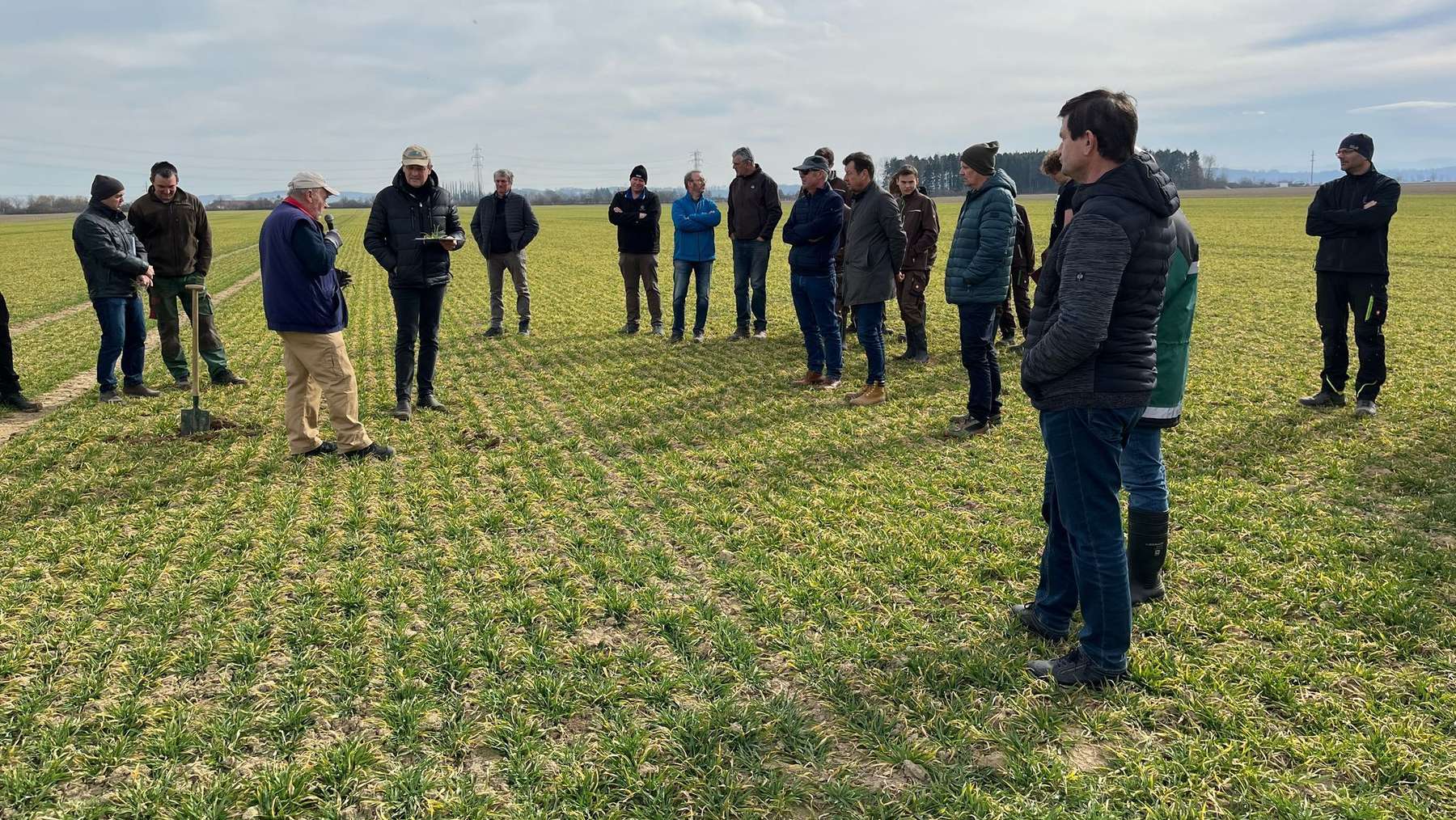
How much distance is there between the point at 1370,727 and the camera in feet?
10.0

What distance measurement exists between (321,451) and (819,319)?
4.71 m

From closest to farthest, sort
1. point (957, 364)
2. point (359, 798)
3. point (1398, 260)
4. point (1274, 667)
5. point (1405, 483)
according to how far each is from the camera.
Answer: point (359, 798) < point (1274, 667) < point (1405, 483) < point (957, 364) < point (1398, 260)

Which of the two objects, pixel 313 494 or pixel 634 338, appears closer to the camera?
pixel 313 494

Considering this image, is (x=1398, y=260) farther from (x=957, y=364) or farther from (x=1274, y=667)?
(x=1274, y=667)

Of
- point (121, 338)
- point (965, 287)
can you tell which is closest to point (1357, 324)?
point (965, 287)

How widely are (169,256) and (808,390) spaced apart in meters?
6.91

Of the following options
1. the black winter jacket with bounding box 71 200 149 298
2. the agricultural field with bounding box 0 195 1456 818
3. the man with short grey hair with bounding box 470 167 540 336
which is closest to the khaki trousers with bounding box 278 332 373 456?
the agricultural field with bounding box 0 195 1456 818

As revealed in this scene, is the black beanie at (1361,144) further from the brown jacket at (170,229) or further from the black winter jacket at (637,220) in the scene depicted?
the brown jacket at (170,229)

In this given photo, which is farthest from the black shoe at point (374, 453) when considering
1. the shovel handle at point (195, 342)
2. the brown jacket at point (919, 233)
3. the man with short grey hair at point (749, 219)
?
the brown jacket at point (919, 233)

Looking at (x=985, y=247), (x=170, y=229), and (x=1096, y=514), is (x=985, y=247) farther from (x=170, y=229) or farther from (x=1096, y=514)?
(x=170, y=229)

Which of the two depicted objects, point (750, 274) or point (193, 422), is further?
point (750, 274)

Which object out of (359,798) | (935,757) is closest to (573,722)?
(359,798)

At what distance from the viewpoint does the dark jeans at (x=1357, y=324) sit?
710 cm

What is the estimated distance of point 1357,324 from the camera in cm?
728
